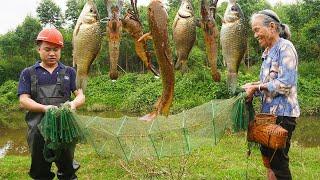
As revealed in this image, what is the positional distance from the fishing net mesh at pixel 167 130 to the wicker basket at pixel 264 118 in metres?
0.09

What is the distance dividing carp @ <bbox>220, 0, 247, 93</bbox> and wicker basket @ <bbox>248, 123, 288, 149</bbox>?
460 mm

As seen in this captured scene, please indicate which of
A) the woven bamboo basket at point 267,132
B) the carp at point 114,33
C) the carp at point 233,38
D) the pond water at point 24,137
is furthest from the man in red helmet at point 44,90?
the pond water at point 24,137

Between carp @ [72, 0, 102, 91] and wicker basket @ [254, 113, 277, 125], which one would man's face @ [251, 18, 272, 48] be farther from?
carp @ [72, 0, 102, 91]

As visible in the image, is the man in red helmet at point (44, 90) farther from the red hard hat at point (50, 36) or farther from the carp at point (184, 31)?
the carp at point (184, 31)

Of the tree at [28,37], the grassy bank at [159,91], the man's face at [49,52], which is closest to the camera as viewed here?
the man's face at [49,52]

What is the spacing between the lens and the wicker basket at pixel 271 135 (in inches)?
149

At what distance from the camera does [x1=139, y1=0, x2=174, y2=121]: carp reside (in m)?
3.47

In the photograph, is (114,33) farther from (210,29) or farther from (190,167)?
(190,167)

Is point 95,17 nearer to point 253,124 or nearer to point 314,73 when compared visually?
point 253,124

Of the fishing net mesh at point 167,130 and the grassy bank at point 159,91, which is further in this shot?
the grassy bank at point 159,91

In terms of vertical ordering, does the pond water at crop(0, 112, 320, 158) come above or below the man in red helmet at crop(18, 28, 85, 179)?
below

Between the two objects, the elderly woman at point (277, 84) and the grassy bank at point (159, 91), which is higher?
the elderly woman at point (277, 84)

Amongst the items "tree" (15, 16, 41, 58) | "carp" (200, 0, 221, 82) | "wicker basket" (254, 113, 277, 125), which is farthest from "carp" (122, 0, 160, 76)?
"tree" (15, 16, 41, 58)

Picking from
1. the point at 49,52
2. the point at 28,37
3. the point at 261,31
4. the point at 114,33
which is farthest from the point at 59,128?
the point at 28,37
